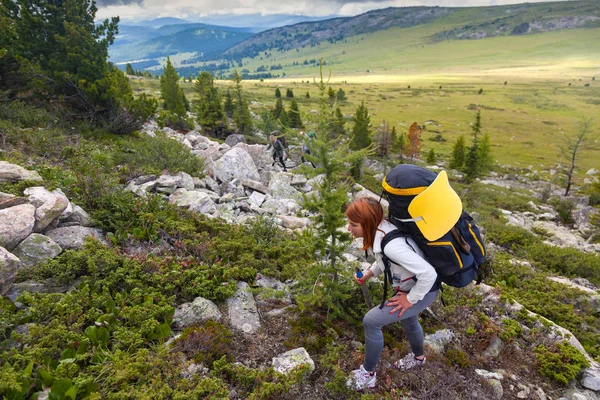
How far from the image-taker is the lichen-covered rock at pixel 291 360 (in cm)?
450

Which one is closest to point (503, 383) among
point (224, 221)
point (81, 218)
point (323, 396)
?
point (323, 396)

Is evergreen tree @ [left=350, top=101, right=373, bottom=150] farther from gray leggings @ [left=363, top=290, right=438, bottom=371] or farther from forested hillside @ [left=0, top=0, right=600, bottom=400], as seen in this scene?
gray leggings @ [left=363, top=290, right=438, bottom=371]

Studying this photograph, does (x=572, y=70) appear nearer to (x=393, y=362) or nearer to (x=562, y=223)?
(x=562, y=223)

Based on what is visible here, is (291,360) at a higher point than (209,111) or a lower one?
lower

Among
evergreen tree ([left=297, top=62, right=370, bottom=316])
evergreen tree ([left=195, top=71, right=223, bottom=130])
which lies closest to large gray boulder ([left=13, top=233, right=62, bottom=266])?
evergreen tree ([left=297, top=62, right=370, bottom=316])

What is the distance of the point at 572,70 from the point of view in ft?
607

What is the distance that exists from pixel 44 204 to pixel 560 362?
949cm

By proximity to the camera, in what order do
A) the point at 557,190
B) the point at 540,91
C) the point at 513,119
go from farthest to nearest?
the point at 540,91
the point at 513,119
the point at 557,190

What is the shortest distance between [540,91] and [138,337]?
15472 cm

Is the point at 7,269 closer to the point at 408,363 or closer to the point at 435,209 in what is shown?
the point at 435,209

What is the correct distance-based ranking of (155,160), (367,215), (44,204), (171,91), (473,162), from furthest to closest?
(473,162) < (171,91) < (155,160) < (44,204) < (367,215)

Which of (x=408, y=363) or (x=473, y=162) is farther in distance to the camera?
(x=473, y=162)

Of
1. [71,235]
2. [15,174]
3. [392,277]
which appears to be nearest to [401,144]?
[15,174]

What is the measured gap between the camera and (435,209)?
10.7 ft
